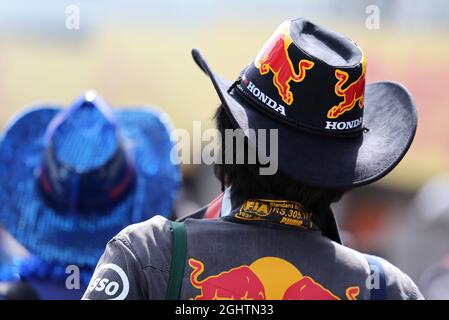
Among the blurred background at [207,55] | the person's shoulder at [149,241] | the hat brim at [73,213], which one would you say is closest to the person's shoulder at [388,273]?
the person's shoulder at [149,241]

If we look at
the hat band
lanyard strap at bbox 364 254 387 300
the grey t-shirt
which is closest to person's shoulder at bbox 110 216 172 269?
the grey t-shirt

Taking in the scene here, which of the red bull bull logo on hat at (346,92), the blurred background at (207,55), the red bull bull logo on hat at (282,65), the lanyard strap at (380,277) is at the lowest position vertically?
the blurred background at (207,55)

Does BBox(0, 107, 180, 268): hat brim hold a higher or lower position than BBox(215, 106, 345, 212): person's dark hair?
lower

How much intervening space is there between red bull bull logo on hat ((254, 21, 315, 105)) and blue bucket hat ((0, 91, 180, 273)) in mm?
967

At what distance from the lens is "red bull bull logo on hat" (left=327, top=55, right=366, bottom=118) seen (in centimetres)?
171

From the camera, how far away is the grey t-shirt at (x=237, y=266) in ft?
5.17

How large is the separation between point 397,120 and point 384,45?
670 cm

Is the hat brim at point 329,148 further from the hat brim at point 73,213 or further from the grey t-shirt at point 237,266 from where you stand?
the hat brim at point 73,213

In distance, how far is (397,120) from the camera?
1.86 m

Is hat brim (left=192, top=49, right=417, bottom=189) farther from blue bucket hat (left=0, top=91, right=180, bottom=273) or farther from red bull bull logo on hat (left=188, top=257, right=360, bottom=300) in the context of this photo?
blue bucket hat (left=0, top=91, right=180, bottom=273)

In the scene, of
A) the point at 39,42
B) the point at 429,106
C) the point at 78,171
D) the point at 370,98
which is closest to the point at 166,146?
the point at 78,171

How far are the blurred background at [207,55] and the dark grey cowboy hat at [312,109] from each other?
622 centimetres

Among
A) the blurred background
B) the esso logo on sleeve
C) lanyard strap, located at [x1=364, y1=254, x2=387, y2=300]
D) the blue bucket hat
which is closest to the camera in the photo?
the esso logo on sleeve

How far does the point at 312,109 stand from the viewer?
1716 millimetres
